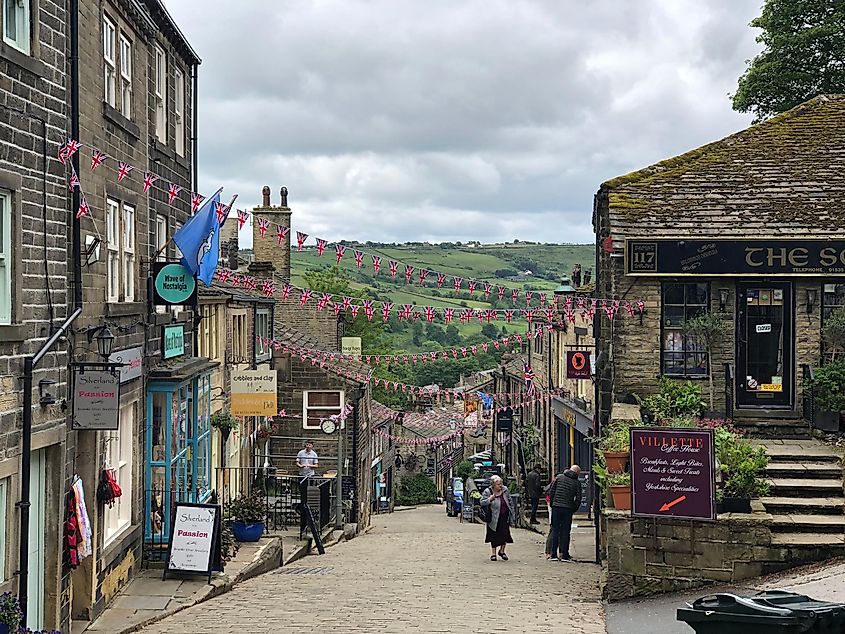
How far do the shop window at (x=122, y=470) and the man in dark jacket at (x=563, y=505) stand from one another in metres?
6.97

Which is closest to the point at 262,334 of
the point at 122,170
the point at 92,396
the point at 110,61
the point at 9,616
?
the point at 110,61

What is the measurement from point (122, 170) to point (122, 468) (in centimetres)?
423

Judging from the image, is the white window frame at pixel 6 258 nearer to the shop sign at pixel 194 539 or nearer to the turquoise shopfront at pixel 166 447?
the turquoise shopfront at pixel 166 447

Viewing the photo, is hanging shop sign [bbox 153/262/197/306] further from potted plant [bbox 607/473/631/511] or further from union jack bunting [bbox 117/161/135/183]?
potted plant [bbox 607/473/631/511]

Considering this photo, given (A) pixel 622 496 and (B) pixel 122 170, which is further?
(A) pixel 622 496

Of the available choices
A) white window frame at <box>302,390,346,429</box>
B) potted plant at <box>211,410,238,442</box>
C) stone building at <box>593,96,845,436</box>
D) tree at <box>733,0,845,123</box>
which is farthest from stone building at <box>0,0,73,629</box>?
tree at <box>733,0,845,123</box>

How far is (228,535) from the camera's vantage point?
16.8 meters

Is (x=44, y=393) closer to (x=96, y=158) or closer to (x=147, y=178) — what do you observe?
(x=96, y=158)

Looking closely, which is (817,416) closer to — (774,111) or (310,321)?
(774,111)

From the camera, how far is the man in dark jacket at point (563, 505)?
17547 millimetres

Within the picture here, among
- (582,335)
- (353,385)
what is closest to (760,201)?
(582,335)

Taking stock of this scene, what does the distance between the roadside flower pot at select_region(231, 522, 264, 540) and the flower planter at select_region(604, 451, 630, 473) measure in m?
7.14

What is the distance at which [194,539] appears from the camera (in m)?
14.8

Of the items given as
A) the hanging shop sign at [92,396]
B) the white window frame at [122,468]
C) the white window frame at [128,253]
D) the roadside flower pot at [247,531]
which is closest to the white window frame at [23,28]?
the hanging shop sign at [92,396]
